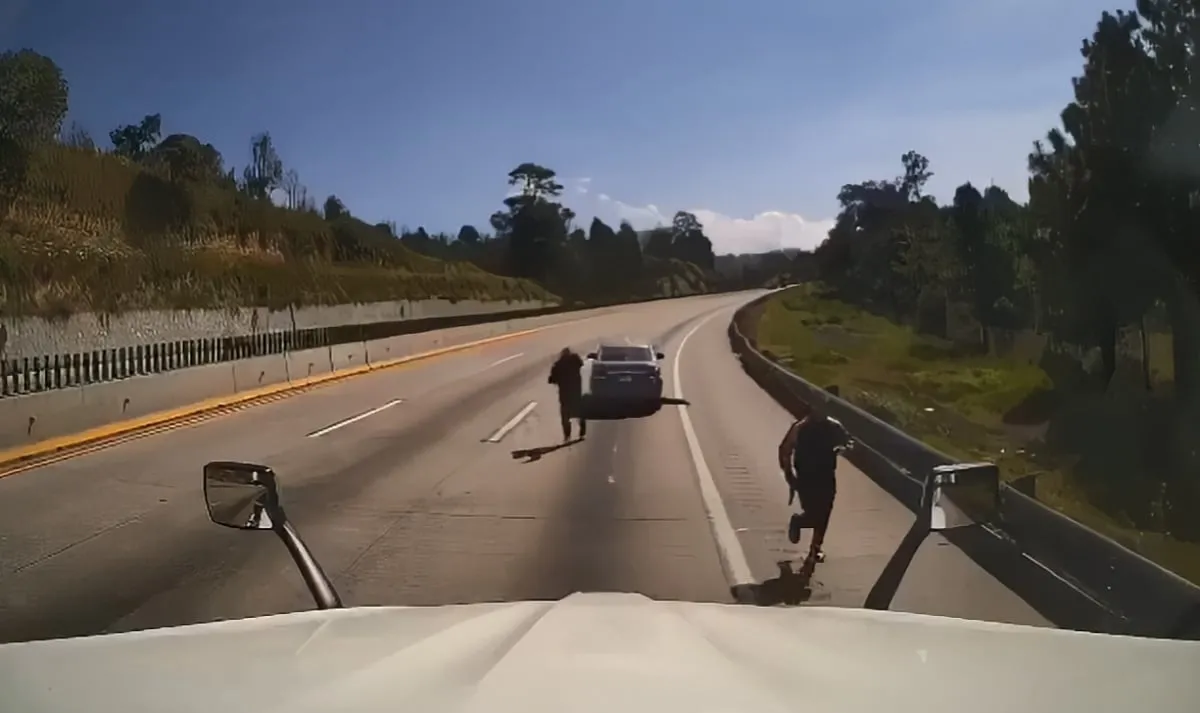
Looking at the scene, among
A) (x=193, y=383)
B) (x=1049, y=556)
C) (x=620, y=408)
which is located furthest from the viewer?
(x=193, y=383)

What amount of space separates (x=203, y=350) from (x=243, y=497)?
10.1ft

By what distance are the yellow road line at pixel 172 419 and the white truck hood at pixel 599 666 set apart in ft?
13.3

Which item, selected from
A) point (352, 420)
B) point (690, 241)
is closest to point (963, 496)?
point (690, 241)

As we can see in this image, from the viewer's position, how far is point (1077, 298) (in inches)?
236

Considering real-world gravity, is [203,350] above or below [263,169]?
below

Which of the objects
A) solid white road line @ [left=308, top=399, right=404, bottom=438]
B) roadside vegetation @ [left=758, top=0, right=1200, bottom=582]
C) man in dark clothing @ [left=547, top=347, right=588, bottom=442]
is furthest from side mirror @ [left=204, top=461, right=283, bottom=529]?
roadside vegetation @ [left=758, top=0, right=1200, bottom=582]

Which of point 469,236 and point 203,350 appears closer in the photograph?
point 469,236

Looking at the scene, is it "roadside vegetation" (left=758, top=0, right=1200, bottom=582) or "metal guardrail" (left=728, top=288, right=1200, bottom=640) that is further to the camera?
"roadside vegetation" (left=758, top=0, right=1200, bottom=582)

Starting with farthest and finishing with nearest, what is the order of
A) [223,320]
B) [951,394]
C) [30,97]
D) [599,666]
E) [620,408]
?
[223,320], [620,408], [951,394], [30,97], [599,666]

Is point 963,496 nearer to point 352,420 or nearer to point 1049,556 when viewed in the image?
point 1049,556

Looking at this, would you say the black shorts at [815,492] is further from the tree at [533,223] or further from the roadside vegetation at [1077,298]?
the tree at [533,223]

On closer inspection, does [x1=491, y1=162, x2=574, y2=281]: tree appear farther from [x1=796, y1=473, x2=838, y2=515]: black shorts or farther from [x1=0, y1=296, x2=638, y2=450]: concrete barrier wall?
[x1=796, y1=473, x2=838, y2=515]: black shorts

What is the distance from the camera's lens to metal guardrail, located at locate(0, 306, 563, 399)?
8.26 metres

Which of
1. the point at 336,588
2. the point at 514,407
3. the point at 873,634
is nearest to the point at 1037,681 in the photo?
the point at 873,634
